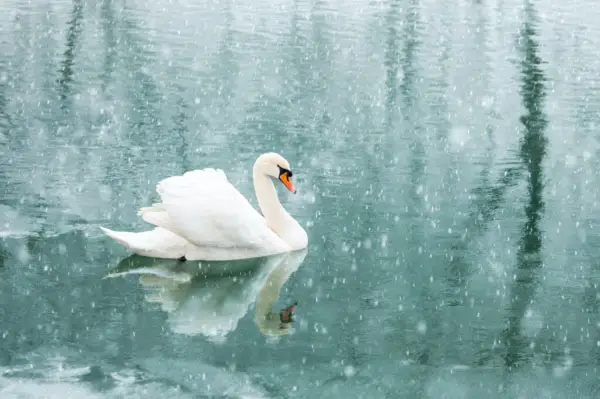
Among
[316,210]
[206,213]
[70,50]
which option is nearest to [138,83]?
[70,50]

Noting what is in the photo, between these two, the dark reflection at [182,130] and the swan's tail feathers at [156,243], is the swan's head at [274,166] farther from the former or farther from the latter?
the dark reflection at [182,130]

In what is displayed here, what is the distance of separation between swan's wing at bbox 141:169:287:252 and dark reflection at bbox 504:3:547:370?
8.45ft

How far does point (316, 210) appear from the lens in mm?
11773

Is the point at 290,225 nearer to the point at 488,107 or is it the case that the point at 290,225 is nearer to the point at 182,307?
the point at 182,307

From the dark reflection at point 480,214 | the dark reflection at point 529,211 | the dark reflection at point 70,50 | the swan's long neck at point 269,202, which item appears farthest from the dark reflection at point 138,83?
the dark reflection at point 529,211

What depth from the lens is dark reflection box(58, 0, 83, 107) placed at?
17000mm

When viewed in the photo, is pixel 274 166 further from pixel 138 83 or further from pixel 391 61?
pixel 391 61

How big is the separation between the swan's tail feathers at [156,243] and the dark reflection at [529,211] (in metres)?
3.19

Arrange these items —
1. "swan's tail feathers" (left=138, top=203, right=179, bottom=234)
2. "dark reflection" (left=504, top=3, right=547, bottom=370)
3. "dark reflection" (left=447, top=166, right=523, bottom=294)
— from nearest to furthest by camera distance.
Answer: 1. "dark reflection" (left=504, top=3, right=547, bottom=370)
2. "swan's tail feathers" (left=138, top=203, right=179, bottom=234)
3. "dark reflection" (left=447, top=166, right=523, bottom=294)

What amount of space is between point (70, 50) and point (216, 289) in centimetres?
1138

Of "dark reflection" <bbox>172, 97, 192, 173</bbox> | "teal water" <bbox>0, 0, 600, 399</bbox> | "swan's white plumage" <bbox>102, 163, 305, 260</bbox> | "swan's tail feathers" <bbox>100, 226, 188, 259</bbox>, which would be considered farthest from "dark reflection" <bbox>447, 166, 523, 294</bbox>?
"dark reflection" <bbox>172, 97, 192, 173</bbox>

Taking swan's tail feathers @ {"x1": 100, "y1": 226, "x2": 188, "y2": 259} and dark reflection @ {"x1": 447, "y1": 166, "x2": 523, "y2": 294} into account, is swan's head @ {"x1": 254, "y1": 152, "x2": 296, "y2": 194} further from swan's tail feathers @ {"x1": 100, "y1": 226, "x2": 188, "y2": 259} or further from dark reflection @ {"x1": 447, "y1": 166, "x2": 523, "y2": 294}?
dark reflection @ {"x1": 447, "y1": 166, "x2": 523, "y2": 294}

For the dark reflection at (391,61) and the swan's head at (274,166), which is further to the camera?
the dark reflection at (391,61)

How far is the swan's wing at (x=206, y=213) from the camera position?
989 centimetres
